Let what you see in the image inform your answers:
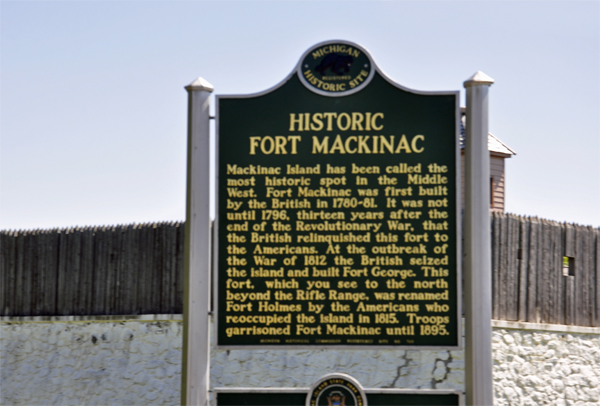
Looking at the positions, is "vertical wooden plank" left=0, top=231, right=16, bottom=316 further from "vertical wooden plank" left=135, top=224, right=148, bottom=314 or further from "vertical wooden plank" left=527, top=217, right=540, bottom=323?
"vertical wooden plank" left=527, top=217, right=540, bottom=323

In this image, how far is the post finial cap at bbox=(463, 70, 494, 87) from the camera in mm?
6035

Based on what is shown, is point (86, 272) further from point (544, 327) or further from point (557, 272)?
point (557, 272)

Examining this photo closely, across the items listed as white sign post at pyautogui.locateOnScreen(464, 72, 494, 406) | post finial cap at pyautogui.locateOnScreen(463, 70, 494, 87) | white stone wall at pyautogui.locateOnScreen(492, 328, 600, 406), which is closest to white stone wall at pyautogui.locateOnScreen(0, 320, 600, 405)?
white stone wall at pyautogui.locateOnScreen(492, 328, 600, 406)

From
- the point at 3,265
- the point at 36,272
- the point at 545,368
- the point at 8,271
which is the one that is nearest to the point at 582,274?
the point at 545,368

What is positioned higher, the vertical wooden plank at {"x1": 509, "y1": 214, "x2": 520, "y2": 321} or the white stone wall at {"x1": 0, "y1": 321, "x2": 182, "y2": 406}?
the vertical wooden plank at {"x1": 509, "y1": 214, "x2": 520, "y2": 321}

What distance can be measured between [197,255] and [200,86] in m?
1.52

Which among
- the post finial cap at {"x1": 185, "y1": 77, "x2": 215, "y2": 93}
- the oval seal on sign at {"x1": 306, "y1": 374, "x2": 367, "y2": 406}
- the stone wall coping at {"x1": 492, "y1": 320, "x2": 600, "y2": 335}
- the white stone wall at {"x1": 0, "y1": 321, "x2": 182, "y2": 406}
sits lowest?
the white stone wall at {"x1": 0, "y1": 321, "x2": 182, "y2": 406}

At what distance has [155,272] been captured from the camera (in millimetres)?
12984

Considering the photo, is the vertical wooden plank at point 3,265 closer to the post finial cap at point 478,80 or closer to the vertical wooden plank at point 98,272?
the vertical wooden plank at point 98,272

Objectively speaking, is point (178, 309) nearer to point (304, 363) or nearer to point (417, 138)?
point (304, 363)

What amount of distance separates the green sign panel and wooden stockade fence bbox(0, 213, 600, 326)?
22.5 ft

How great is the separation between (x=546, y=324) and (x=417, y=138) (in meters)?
8.08

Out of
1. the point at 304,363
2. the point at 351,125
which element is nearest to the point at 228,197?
the point at 351,125

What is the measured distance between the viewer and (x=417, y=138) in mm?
6031
